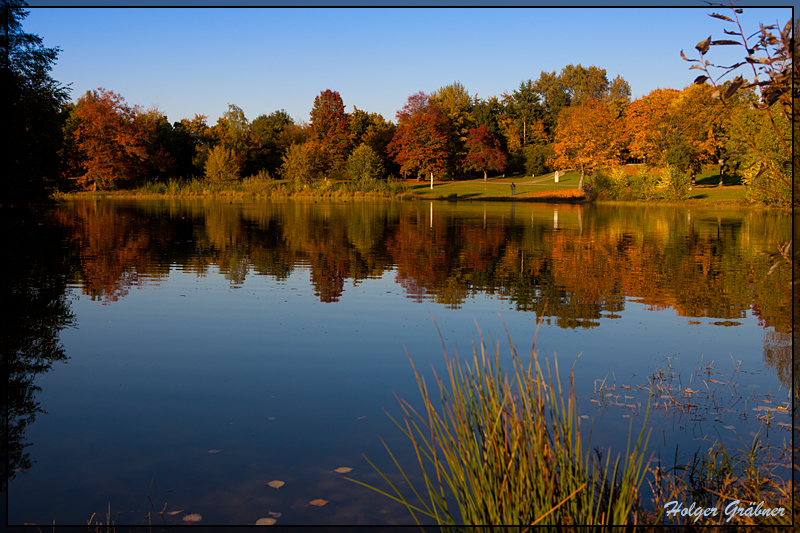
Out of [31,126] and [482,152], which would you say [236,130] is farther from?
[31,126]

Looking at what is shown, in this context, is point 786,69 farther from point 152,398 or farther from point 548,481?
point 152,398

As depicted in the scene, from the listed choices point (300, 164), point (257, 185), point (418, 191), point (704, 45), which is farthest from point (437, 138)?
point (704, 45)

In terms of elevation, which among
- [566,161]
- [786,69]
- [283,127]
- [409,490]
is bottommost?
[409,490]

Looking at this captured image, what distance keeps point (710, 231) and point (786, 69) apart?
23651 mm

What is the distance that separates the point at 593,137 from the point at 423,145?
18.4 meters

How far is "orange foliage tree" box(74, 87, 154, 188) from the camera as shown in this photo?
57.7 metres

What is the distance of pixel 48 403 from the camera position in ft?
20.0

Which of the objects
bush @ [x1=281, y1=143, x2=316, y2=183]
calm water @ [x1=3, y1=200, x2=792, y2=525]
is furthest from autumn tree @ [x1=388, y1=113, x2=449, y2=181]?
calm water @ [x1=3, y1=200, x2=792, y2=525]

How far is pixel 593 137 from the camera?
4991 centimetres

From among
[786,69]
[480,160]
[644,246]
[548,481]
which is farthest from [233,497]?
[480,160]

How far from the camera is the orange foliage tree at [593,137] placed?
49812mm

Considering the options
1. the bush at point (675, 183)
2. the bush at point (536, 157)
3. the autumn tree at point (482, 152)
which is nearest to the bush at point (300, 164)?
the autumn tree at point (482, 152)

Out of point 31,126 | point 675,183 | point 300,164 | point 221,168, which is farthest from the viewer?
point 300,164

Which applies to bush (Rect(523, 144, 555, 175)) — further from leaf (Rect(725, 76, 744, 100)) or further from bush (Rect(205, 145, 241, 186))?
leaf (Rect(725, 76, 744, 100))
